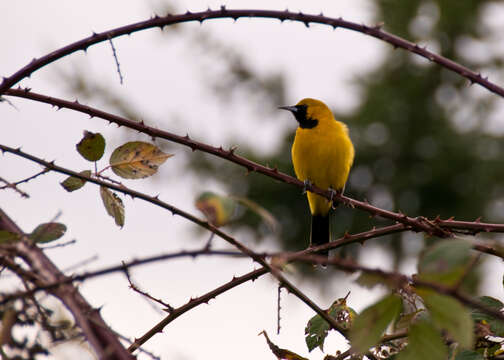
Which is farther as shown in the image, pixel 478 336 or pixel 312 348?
pixel 312 348

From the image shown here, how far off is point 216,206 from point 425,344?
29 cm

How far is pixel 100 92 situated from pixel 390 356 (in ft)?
47.2

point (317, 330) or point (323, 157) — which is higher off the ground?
point (323, 157)

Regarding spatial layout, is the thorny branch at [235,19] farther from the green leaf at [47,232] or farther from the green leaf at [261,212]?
the green leaf at [261,212]

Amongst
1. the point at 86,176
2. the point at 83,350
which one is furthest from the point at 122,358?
the point at 86,176

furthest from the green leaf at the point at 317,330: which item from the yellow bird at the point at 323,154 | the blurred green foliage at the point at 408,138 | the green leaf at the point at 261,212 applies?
the blurred green foliage at the point at 408,138

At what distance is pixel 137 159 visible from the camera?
1.24 metres

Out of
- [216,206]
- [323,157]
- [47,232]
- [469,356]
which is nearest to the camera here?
[216,206]

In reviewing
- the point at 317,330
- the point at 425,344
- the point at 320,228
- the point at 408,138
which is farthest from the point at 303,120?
the point at 408,138

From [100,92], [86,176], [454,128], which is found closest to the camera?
[86,176]

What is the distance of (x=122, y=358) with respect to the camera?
0.67 meters

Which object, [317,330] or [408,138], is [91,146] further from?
[408,138]

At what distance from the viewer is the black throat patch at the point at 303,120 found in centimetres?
424

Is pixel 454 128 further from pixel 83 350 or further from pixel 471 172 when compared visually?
pixel 83 350
